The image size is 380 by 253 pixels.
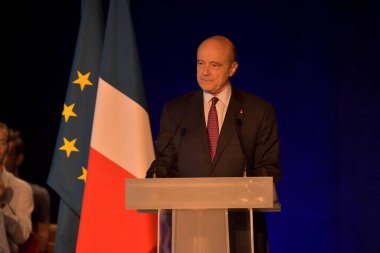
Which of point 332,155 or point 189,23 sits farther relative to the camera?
point 189,23

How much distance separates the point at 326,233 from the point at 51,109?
2930mm

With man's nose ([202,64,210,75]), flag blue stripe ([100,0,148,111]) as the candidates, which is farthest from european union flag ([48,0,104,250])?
man's nose ([202,64,210,75])

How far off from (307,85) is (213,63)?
170 cm

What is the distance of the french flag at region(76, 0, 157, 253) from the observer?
3529 mm

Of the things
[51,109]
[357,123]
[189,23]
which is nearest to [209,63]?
[357,123]

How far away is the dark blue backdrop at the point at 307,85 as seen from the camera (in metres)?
4.23

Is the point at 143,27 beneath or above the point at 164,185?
above

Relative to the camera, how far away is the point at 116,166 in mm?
3570

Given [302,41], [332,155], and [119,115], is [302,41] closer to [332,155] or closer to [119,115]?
[332,155]

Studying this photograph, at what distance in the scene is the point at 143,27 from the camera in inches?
198

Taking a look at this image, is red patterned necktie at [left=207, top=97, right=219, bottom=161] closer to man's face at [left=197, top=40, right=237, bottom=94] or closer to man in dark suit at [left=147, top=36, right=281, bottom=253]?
man in dark suit at [left=147, top=36, right=281, bottom=253]

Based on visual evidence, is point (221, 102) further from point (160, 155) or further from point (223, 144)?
point (160, 155)

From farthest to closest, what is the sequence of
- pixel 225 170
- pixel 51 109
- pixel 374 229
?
pixel 51 109 < pixel 374 229 < pixel 225 170

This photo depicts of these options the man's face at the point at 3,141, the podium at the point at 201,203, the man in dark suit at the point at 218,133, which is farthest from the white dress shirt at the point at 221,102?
the man's face at the point at 3,141
